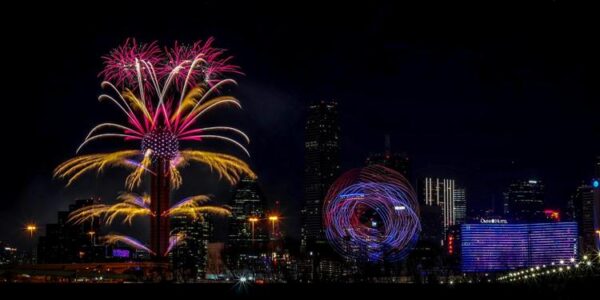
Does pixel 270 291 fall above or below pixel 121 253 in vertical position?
above

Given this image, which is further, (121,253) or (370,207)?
(121,253)

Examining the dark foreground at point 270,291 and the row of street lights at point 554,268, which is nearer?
the dark foreground at point 270,291

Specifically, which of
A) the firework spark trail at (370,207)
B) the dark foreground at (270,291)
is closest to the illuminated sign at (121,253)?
the firework spark trail at (370,207)

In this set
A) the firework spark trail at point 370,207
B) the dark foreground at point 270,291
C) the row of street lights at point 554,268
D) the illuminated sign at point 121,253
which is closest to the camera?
the dark foreground at point 270,291

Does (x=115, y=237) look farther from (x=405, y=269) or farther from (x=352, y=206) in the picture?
(x=405, y=269)

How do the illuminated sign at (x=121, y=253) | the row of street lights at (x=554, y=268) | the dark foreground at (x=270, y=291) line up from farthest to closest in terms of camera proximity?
the illuminated sign at (x=121, y=253), the row of street lights at (x=554, y=268), the dark foreground at (x=270, y=291)

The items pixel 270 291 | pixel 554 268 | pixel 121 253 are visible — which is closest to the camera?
pixel 270 291

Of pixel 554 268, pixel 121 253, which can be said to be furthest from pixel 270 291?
pixel 121 253

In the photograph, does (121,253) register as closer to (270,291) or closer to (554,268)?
(554,268)

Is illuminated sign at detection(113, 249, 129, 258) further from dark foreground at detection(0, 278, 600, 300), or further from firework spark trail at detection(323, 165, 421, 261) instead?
dark foreground at detection(0, 278, 600, 300)

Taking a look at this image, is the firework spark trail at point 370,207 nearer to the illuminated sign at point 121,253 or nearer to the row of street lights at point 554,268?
the row of street lights at point 554,268
